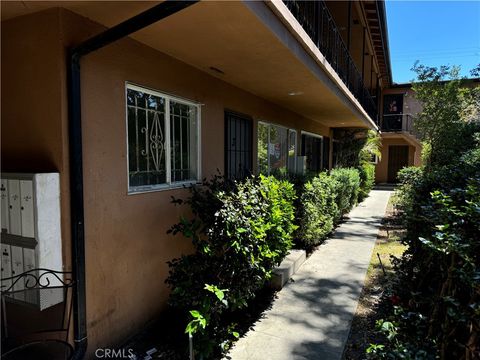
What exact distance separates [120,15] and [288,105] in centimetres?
517

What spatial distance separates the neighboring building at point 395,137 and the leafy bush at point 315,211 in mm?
15467

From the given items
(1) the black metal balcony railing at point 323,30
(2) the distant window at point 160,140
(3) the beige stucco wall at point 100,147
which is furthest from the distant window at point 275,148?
(3) the beige stucco wall at point 100,147

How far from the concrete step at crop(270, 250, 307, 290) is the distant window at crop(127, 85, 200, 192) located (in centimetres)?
181

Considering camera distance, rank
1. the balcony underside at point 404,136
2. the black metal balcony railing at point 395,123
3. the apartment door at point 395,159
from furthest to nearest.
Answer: the apartment door at point 395,159
the black metal balcony railing at point 395,123
the balcony underside at point 404,136

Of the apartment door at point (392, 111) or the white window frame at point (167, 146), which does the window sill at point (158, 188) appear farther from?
the apartment door at point (392, 111)

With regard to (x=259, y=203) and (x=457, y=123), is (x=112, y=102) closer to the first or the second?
(x=259, y=203)

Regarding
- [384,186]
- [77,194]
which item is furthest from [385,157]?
[77,194]

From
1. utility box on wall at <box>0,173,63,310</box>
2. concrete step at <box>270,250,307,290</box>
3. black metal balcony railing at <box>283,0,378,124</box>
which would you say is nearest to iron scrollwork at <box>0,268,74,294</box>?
utility box on wall at <box>0,173,63,310</box>

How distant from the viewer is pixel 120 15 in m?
2.85

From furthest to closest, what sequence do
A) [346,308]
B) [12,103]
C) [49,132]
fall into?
[346,308] < [12,103] < [49,132]

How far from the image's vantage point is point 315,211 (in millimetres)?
6359

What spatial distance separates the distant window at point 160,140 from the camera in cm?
351

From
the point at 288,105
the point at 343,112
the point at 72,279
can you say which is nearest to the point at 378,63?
the point at 343,112

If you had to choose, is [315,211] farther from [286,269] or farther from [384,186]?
[384,186]
